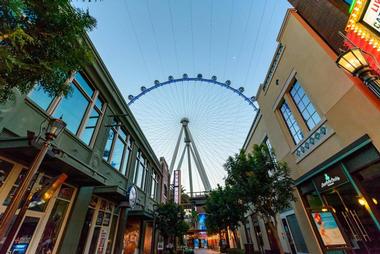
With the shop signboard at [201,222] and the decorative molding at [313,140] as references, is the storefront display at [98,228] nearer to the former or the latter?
the decorative molding at [313,140]

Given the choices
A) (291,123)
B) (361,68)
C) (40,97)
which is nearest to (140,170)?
(40,97)

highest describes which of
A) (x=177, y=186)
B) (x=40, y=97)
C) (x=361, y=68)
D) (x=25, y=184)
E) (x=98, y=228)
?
(x=177, y=186)

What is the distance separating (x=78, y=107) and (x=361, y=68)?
10.1 meters

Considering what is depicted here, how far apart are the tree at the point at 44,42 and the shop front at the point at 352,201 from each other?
318 inches

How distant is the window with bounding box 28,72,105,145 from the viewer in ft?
21.9

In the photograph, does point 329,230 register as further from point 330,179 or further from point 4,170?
point 4,170

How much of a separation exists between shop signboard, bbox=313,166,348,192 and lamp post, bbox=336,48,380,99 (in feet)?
12.0

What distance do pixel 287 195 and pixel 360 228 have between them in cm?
264

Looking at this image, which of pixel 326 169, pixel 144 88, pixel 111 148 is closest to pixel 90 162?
pixel 111 148

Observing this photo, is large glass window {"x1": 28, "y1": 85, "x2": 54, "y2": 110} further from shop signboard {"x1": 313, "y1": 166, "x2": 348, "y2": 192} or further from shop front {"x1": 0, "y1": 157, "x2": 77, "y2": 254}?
shop signboard {"x1": 313, "y1": 166, "x2": 348, "y2": 192}

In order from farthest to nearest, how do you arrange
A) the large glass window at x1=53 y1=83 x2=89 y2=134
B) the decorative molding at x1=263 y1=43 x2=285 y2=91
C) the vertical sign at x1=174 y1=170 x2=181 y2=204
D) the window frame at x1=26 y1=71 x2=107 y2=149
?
the vertical sign at x1=174 y1=170 x2=181 y2=204
the decorative molding at x1=263 y1=43 x2=285 y2=91
the large glass window at x1=53 y1=83 x2=89 y2=134
the window frame at x1=26 y1=71 x2=107 y2=149

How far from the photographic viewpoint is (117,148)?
11.9 meters

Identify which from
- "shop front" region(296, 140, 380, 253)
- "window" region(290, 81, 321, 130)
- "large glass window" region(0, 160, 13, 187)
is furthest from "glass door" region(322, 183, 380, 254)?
"large glass window" region(0, 160, 13, 187)

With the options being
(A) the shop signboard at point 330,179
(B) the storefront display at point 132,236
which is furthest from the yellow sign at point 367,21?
(B) the storefront display at point 132,236
